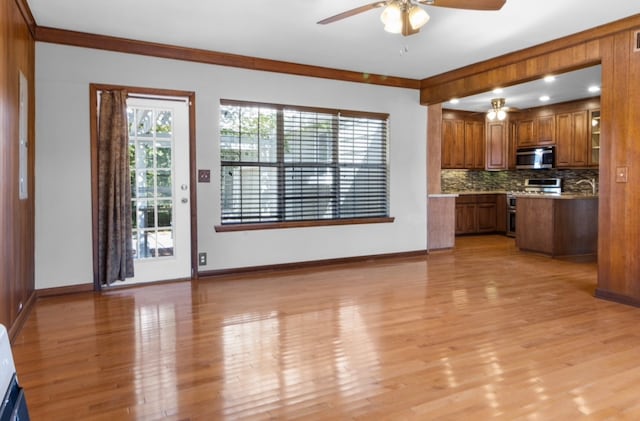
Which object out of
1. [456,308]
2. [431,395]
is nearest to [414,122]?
[456,308]

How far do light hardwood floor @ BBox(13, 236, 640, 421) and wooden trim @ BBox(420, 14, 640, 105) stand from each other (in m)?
2.32

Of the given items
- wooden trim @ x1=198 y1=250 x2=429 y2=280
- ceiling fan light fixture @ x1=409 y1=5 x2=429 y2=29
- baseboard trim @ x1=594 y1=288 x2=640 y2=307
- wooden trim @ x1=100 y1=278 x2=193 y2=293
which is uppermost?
ceiling fan light fixture @ x1=409 y1=5 x2=429 y2=29

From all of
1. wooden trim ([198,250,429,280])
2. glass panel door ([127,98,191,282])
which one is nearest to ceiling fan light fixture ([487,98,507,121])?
wooden trim ([198,250,429,280])

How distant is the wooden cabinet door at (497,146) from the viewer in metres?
8.95

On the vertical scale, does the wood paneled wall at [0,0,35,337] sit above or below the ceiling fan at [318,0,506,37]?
below

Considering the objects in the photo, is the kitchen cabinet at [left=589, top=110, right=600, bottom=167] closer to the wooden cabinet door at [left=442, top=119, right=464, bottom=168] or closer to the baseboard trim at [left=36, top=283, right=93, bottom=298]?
the wooden cabinet door at [left=442, top=119, right=464, bottom=168]

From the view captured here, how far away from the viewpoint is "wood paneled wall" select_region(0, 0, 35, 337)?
286 cm

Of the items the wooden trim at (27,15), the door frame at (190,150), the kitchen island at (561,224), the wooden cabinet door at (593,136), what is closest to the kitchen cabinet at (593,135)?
the wooden cabinet door at (593,136)

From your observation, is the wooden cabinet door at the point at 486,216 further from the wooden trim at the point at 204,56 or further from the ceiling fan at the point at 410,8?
the ceiling fan at the point at 410,8

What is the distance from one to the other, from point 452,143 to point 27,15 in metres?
7.28

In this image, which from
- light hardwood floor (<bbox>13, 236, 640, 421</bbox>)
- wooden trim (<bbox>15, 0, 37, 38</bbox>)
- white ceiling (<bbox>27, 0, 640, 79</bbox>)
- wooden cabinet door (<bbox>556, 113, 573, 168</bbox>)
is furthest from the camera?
wooden cabinet door (<bbox>556, 113, 573, 168</bbox>)

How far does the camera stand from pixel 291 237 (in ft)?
18.2

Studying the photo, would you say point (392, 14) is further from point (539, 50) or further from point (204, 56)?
point (204, 56)

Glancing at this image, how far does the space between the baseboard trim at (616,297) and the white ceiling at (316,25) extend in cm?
251
